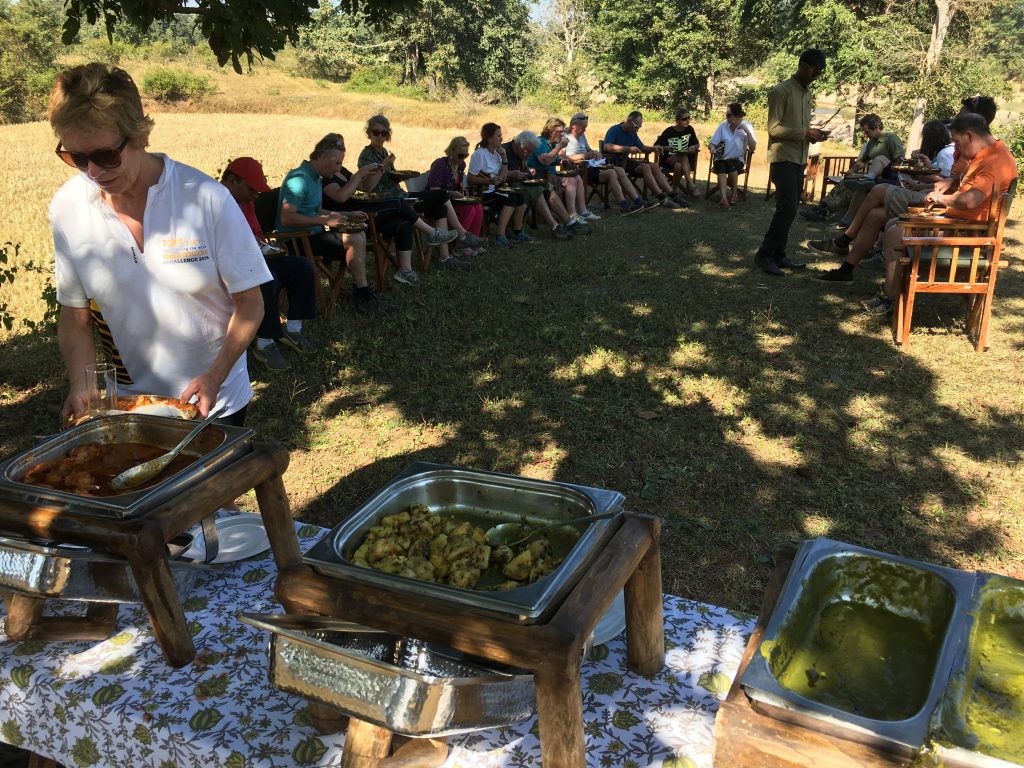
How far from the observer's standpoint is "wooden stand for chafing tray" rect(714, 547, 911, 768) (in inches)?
35.4

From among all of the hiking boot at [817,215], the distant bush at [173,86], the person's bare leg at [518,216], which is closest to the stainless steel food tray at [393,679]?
the person's bare leg at [518,216]

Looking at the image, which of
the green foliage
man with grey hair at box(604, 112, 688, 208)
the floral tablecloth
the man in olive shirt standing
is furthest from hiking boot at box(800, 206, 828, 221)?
the green foliage

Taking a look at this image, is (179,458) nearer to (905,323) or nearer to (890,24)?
(905,323)

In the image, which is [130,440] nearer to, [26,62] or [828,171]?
[828,171]

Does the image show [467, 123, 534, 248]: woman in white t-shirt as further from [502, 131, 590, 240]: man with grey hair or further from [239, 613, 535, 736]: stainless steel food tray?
[239, 613, 535, 736]: stainless steel food tray

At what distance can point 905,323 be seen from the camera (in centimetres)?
516

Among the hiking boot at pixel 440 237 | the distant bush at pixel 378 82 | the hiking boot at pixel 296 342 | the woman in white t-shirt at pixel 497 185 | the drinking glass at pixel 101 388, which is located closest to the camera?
the drinking glass at pixel 101 388

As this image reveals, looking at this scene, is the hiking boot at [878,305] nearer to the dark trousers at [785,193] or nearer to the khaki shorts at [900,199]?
the khaki shorts at [900,199]

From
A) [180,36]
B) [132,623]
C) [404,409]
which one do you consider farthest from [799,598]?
[180,36]

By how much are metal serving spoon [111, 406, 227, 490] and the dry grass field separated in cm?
198

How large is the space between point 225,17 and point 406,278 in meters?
3.71

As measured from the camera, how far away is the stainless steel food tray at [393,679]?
3.37 feet

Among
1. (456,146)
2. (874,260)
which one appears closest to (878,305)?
(874,260)

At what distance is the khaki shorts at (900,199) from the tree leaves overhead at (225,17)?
14.4 feet
